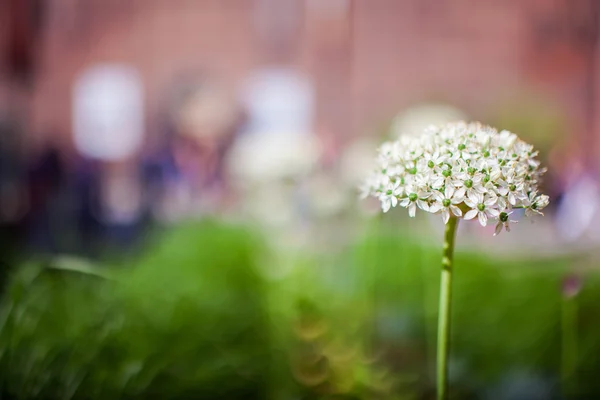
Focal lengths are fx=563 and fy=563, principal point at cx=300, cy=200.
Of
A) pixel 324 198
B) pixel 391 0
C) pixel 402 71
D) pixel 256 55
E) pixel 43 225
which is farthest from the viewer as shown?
pixel 256 55

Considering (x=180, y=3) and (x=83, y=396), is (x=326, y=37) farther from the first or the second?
(x=83, y=396)

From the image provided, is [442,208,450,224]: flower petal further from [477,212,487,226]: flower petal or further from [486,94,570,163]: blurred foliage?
[486,94,570,163]: blurred foliage

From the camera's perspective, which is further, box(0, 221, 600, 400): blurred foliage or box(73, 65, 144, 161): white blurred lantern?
box(73, 65, 144, 161): white blurred lantern

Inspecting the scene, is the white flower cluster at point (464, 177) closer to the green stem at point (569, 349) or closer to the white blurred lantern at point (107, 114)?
the green stem at point (569, 349)

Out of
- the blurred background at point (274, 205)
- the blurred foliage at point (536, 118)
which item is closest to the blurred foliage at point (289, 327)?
the blurred background at point (274, 205)

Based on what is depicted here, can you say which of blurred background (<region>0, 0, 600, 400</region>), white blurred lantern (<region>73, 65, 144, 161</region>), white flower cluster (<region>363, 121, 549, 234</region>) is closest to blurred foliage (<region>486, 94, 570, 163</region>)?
blurred background (<region>0, 0, 600, 400</region>)

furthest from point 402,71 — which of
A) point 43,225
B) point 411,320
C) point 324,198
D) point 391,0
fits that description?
point 43,225
